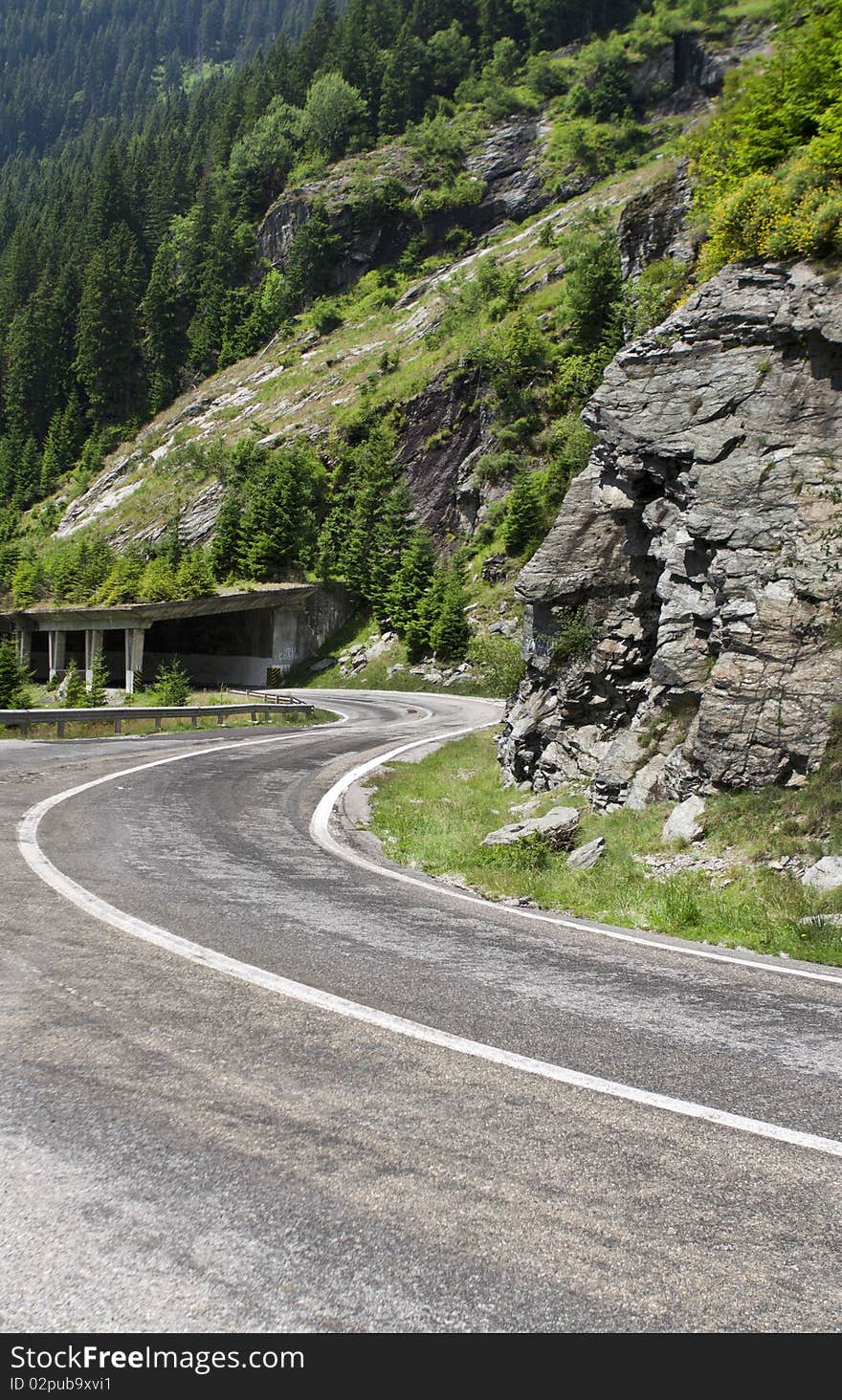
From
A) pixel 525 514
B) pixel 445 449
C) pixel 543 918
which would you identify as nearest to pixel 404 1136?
pixel 543 918

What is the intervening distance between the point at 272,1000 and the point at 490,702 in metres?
39.4

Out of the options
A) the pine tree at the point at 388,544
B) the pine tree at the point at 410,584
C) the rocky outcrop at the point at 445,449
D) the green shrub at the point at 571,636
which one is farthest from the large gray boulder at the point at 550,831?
the rocky outcrop at the point at 445,449

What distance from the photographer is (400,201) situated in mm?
100250

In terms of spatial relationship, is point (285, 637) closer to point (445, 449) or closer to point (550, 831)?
point (445, 449)

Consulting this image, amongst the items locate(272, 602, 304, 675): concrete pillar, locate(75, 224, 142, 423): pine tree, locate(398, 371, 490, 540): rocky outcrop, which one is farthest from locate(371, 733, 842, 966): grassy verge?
locate(75, 224, 142, 423): pine tree

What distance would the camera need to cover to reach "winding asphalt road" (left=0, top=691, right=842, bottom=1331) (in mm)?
2453

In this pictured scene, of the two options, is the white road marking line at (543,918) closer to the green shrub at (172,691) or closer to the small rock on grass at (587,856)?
the small rock on grass at (587,856)

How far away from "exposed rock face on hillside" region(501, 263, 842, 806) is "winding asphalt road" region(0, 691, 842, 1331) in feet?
17.2

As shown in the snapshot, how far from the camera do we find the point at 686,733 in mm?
Answer: 12297

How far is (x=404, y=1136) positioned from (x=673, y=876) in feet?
23.4

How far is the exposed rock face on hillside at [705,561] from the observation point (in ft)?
36.4

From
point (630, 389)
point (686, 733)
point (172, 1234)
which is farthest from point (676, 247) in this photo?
point (172, 1234)

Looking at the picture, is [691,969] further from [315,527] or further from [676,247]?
[315,527]

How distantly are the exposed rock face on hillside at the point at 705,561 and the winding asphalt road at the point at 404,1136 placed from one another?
17.2ft
